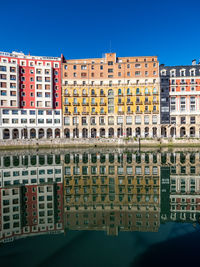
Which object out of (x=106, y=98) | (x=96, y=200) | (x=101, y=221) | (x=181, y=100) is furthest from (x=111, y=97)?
(x=101, y=221)

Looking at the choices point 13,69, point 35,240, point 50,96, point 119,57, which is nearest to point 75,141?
point 50,96

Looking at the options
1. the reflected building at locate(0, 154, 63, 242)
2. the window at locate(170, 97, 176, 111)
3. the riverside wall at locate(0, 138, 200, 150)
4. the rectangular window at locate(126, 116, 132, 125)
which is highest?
the window at locate(170, 97, 176, 111)

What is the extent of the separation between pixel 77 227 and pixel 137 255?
4418 millimetres

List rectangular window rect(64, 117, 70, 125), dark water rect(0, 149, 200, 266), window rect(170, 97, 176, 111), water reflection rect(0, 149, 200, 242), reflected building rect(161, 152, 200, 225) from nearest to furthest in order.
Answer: dark water rect(0, 149, 200, 266) < water reflection rect(0, 149, 200, 242) < reflected building rect(161, 152, 200, 225) < window rect(170, 97, 176, 111) < rectangular window rect(64, 117, 70, 125)

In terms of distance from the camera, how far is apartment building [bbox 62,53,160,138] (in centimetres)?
6981

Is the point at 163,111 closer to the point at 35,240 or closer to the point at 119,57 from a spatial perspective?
the point at 119,57

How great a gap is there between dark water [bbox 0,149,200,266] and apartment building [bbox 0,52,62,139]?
157ft

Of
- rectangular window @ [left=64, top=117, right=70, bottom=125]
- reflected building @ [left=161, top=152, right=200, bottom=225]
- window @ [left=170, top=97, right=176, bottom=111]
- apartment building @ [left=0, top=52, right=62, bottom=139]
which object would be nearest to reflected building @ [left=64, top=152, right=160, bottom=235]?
reflected building @ [left=161, top=152, right=200, bottom=225]

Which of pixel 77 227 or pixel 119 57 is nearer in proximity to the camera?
pixel 77 227

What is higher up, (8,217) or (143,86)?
(143,86)

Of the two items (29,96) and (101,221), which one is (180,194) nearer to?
(101,221)

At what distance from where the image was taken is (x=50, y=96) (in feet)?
227

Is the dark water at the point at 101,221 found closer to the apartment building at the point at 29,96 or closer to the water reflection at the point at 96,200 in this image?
the water reflection at the point at 96,200

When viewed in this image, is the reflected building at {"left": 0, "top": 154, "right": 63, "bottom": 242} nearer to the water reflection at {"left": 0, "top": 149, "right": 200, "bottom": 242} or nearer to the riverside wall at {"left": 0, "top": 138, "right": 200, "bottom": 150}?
the water reflection at {"left": 0, "top": 149, "right": 200, "bottom": 242}
